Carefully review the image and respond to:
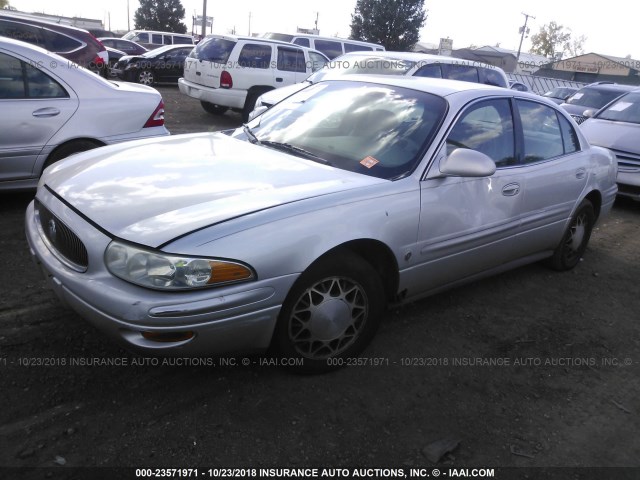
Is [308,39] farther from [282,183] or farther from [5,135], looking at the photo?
[282,183]

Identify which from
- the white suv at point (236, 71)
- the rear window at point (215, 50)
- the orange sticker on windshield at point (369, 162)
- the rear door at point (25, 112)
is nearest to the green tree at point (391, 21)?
the white suv at point (236, 71)

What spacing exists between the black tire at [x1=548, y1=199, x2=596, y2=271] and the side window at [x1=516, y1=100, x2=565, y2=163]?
26.3 inches

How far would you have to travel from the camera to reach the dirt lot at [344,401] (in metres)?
2.32

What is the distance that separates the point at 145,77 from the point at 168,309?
15915 mm

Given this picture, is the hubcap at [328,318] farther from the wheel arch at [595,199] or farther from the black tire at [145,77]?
the black tire at [145,77]

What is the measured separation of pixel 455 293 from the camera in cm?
409

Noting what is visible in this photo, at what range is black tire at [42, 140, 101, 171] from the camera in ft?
15.7

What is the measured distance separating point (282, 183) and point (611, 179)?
3.56m

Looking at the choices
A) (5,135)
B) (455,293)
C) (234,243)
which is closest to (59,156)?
(5,135)

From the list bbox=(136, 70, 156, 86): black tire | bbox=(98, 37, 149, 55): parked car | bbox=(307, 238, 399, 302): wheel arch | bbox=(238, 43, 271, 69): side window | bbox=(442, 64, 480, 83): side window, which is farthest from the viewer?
bbox=(98, 37, 149, 55): parked car

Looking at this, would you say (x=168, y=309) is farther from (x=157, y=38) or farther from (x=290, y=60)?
(x=157, y=38)

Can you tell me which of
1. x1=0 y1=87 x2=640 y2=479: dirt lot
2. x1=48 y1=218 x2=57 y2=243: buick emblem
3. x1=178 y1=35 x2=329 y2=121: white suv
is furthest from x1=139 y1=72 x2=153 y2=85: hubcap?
x1=48 y1=218 x2=57 y2=243: buick emblem

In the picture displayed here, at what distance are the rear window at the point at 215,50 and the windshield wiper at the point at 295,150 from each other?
801 cm

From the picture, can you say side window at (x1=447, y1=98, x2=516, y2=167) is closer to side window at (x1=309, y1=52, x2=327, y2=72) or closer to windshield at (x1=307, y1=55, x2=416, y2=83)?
windshield at (x1=307, y1=55, x2=416, y2=83)
